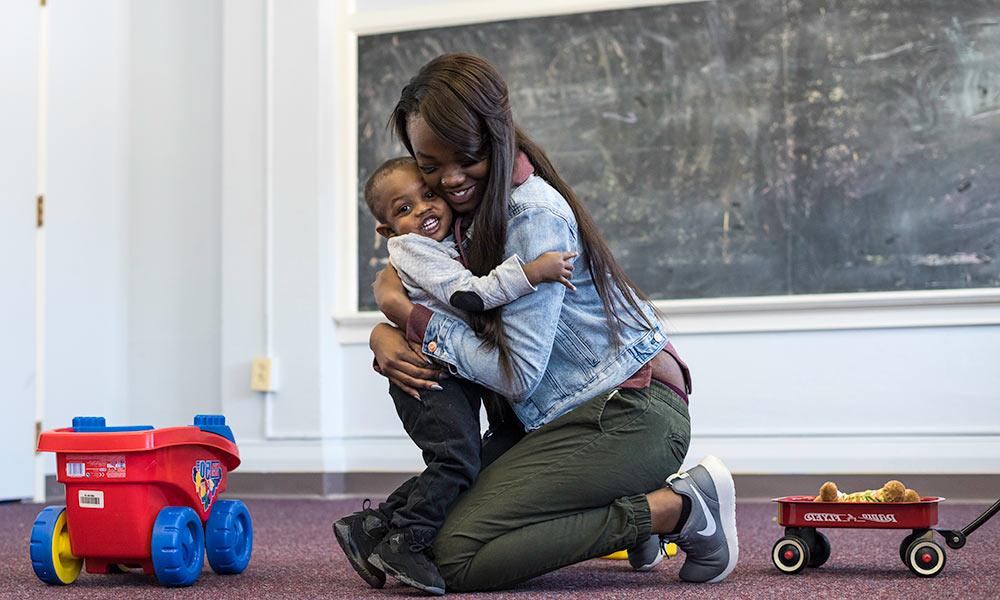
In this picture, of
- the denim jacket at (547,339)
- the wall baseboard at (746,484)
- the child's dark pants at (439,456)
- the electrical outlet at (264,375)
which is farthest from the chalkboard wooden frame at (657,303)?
the child's dark pants at (439,456)

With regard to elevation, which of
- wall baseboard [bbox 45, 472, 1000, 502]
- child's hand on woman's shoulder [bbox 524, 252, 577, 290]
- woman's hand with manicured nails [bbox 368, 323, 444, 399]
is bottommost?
wall baseboard [bbox 45, 472, 1000, 502]

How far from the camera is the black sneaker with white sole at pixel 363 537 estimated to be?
2043 mm

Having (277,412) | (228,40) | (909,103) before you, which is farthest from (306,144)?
(909,103)

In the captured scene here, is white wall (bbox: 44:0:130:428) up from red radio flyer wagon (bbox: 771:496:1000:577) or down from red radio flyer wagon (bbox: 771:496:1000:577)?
up

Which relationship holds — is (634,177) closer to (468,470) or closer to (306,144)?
(306,144)

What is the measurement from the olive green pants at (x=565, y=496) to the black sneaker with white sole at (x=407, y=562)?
1.2 inches

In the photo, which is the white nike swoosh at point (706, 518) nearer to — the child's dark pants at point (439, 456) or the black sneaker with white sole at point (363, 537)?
the child's dark pants at point (439, 456)

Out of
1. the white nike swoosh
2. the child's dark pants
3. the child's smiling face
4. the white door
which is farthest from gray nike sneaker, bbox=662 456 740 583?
the white door

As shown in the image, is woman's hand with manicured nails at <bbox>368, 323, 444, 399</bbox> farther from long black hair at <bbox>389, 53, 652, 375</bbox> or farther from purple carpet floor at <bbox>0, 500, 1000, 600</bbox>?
purple carpet floor at <bbox>0, 500, 1000, 600</bbox>

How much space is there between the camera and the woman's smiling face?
1999 mm

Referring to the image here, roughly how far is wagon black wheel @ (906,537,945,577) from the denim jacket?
1.96 feet

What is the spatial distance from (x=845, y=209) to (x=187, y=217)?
8.55 ft

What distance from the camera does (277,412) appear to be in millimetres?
4562

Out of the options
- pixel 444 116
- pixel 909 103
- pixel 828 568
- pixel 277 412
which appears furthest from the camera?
pixel 277 412
